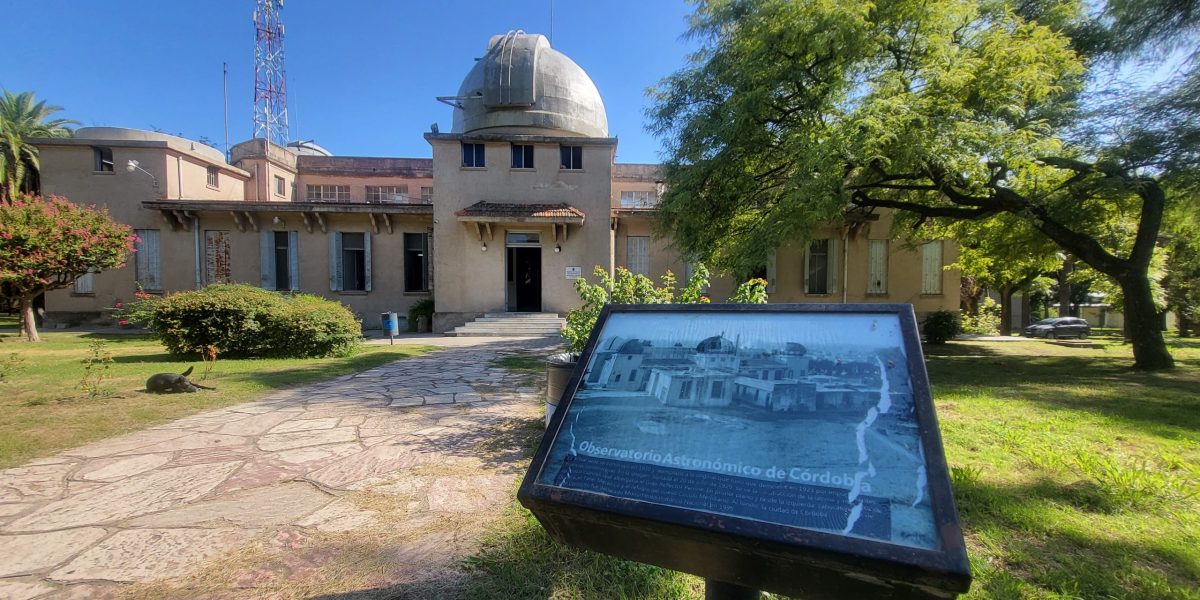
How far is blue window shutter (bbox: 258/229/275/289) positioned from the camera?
17078 millimetres

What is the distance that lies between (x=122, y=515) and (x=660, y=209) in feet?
34.7

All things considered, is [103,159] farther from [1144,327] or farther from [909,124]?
[1144,327]

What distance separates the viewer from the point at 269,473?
11.6 ft

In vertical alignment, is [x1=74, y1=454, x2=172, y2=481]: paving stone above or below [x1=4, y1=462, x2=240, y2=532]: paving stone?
above

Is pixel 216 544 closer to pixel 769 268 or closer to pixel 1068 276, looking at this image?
pixel 769 268

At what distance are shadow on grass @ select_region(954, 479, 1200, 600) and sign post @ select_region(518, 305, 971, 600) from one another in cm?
159

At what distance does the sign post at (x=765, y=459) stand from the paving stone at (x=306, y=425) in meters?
4.03

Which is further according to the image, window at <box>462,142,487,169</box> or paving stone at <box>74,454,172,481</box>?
window at <box>462,142,487,169</box>

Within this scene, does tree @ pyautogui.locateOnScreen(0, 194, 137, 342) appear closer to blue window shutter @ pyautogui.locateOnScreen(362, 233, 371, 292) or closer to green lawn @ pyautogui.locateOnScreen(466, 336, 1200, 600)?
blue window shutter @ pyautogui.locateOnScreen(362, 233, 371, 292)

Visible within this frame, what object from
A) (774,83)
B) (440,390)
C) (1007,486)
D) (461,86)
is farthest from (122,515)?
(461,86)

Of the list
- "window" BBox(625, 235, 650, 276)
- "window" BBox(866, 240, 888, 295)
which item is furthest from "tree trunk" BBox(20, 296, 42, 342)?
"window" BBox(866, 240, 888, 295)

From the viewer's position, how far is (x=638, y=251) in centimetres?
1828

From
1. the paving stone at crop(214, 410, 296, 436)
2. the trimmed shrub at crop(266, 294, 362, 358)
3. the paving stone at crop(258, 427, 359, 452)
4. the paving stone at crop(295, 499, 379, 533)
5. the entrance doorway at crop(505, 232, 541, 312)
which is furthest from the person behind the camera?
the entrance doorway at crop(505, 232, 541, 312)

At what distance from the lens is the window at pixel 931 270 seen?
18.0 m
